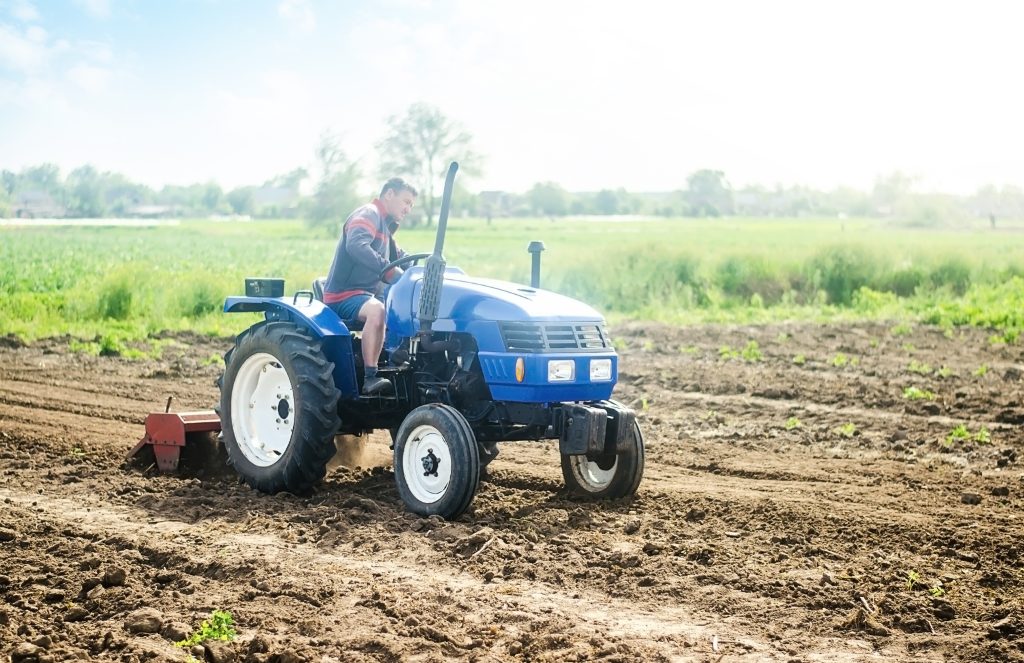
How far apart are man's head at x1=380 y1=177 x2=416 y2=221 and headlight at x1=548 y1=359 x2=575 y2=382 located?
151 centimetres

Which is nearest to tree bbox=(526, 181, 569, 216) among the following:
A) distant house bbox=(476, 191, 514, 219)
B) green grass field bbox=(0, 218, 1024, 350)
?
distant house bbox=(476, 191, 514, 219)

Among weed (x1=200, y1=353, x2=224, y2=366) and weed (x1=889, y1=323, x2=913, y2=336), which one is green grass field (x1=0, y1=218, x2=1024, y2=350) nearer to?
weed (x1=889, y1=323, x2=913, y2=336)

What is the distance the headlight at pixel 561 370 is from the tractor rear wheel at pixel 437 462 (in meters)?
0.55

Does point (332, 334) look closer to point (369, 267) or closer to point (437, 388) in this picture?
point (369, 267)

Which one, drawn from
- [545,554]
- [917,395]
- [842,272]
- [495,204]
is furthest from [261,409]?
[495,204]

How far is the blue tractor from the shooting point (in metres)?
6.56

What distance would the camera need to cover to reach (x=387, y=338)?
7188 mm

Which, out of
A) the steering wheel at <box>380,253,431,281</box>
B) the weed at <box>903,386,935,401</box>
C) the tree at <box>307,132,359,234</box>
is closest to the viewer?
the steering wheel at <box>380,253,431,281</box>

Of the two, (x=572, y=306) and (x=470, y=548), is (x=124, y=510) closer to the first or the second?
(x=470, y=548)

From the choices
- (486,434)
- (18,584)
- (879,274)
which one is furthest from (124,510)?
(879,274)

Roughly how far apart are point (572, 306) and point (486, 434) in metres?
0.93

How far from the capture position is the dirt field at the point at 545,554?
15.6ft

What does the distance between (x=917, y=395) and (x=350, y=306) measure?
258 inches

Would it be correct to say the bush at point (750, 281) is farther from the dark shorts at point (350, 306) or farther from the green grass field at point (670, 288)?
the dark shorts at point (350, 306)
